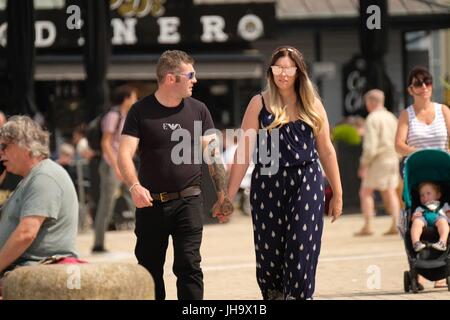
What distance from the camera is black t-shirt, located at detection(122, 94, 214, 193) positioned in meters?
9.03

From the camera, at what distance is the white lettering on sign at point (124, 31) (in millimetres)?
27406

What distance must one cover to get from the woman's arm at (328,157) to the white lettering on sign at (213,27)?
1868 centimetres

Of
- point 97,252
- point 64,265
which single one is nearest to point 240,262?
point 97,252

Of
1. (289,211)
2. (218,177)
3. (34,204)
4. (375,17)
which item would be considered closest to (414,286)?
(218,177)

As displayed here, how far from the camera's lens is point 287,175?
877cm

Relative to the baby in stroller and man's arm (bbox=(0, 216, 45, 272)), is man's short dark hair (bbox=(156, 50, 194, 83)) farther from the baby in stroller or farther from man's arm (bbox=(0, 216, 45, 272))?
the baby in stroller

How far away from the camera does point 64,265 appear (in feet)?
24.9

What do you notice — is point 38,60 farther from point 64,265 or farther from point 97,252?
point 64,265

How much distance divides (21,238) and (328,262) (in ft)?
22.8

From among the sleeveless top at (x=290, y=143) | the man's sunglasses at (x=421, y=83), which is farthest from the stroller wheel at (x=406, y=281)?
the sleeveless top at (x=290, y=143)

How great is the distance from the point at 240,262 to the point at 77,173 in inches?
276

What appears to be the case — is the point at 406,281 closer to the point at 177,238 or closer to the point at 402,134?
the point at 402,134

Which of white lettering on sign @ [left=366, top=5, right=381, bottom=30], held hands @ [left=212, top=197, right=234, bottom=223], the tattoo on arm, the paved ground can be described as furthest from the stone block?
white lettering on sign @ [left=366, top=5, right=381, bottom=30]

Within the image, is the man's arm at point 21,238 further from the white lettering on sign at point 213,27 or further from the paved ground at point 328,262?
the white lettering on sign at point 213,27
